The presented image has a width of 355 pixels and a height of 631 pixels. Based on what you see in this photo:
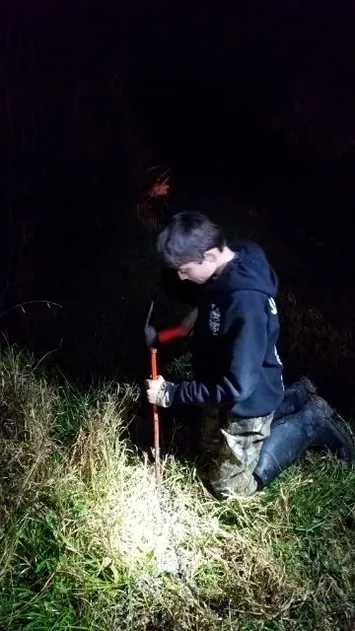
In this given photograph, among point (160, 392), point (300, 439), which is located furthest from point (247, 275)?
point (300, 439)

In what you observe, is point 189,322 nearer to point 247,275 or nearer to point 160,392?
point 160,392

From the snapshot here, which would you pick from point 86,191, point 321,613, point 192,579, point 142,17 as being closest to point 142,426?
point 192,579

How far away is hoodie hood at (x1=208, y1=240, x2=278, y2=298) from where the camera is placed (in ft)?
8.57

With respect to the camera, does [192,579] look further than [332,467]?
No

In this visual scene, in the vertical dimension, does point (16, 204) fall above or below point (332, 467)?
above

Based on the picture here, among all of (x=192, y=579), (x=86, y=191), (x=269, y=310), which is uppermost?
(x=269, y=310)

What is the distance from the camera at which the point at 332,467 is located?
3176 millimetres

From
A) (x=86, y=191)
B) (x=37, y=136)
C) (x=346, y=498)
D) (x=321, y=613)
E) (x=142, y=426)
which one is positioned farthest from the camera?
(x=86, y=191)

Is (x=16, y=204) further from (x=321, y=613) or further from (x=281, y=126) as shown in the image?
(x=321, y=613)

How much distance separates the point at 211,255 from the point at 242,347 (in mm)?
370

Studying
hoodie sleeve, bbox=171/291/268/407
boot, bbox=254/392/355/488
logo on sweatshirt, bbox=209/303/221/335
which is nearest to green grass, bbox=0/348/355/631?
boot, bbox=254/392/355/488

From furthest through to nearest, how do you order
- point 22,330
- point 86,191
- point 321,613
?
point 86,191, point 22,330, point 321,613

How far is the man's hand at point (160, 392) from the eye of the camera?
9.31 feet

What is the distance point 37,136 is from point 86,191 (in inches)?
21.7
